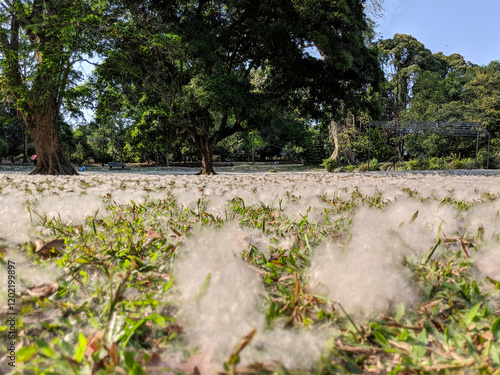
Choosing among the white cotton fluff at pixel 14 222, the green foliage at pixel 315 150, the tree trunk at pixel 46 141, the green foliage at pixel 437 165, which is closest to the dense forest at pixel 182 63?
the tree trunk at pixel 46 141

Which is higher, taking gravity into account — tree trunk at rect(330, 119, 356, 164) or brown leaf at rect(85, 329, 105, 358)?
tree trunk at rect(330, 119, 356, 164)

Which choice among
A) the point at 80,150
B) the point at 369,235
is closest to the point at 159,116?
the point at 369,235

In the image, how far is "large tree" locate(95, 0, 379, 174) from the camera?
10.9 m

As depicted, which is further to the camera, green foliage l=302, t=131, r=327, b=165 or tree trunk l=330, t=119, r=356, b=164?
green foliage l=302, t=131, r=327, b=165

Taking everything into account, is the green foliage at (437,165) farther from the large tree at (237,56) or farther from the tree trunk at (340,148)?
the large tree at (237,56)

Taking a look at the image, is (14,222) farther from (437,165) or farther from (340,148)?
(340,148)

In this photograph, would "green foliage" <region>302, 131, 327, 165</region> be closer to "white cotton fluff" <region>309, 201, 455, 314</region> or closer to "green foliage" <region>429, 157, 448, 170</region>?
"green foliage" <region>429, 157, 448, 170</region>

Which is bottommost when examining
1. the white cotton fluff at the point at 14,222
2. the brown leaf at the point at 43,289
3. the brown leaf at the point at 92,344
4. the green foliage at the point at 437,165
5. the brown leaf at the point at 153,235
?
the brown leaf at the point at 92,344

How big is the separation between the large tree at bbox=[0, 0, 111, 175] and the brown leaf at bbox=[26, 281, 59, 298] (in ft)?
36.9

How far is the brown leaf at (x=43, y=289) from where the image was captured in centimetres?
83

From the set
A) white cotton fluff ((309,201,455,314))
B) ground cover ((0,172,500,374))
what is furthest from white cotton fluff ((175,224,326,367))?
white cotton fluff ((309,201,455,314))

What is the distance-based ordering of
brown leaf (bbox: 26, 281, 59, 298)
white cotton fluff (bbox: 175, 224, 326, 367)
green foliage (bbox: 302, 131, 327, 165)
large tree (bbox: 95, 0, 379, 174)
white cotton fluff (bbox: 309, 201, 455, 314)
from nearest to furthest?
white cotton fluff (bbox: 175, 224, 326, 367)
white cotton fluff (bbox: 309, 201, 455, 314)
brown leaf (bbox: 26, 281, 59, 298)
large tree (bbox: 95, 0, 379, 174)
green foliage (bbox: 302, 131, 327, 165)

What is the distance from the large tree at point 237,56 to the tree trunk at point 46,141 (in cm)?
265

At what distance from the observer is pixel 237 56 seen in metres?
14.8
